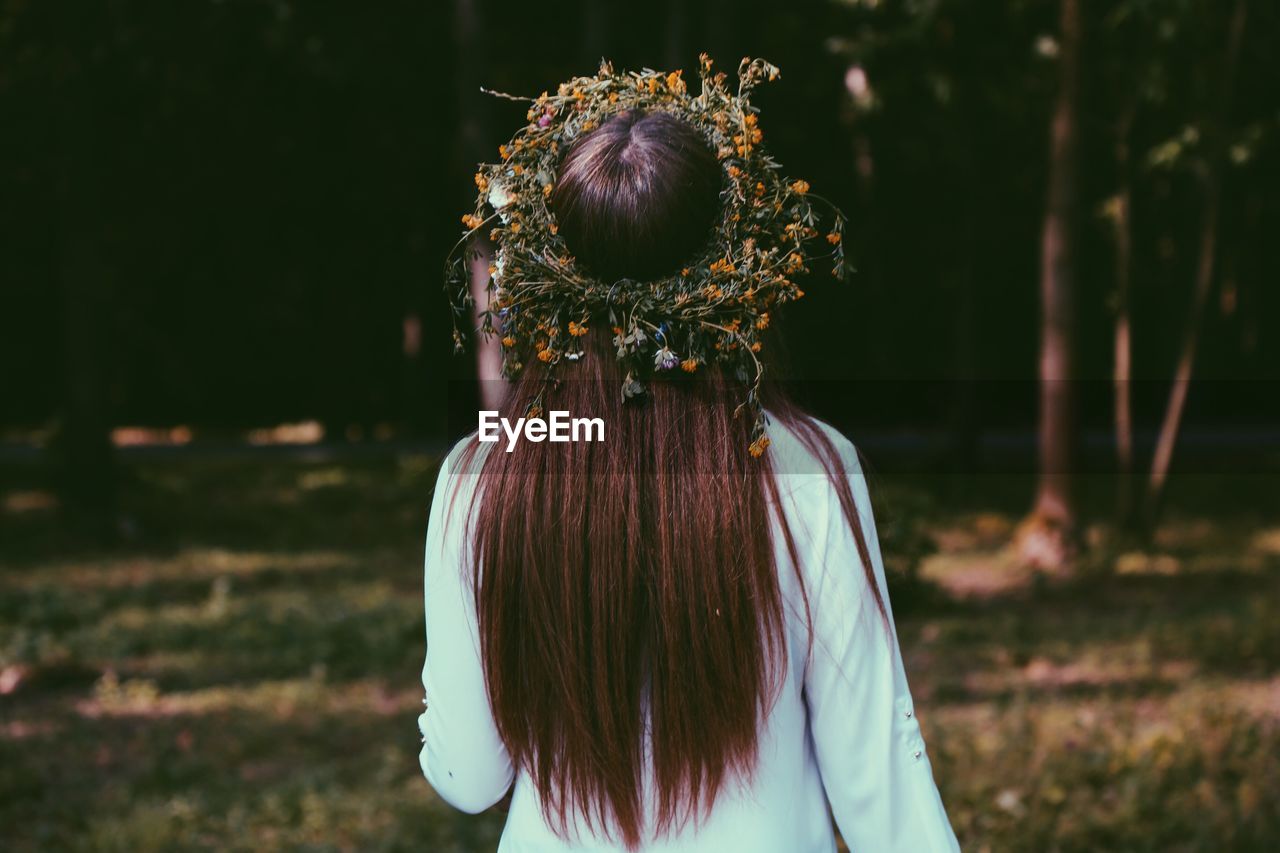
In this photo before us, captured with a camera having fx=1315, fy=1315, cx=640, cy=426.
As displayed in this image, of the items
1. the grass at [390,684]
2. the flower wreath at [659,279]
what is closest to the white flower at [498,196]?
the flower wreath at [659,279]

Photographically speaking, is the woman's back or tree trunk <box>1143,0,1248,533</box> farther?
tree trunk <box>1143,0,1248,533</box>

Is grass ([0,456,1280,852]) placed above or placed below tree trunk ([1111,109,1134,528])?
below

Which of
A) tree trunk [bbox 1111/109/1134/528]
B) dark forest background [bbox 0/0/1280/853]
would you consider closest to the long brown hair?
dark forest background [bbox 0/0/1280/853]

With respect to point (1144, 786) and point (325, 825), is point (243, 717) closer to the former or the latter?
point (325, 825)

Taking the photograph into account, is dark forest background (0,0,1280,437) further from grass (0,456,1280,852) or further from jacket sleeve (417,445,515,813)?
jacket sleeve (417,445,515,813)

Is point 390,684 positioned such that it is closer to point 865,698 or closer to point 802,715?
point 802,715

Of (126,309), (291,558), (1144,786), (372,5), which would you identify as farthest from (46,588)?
(126,309)

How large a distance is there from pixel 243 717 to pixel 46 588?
359 centimetres

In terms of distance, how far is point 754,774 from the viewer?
1.75m

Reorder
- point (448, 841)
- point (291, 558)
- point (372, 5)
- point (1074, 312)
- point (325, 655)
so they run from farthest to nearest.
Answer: point (372, 5) < point (291, 558) < point (1074, 312) < point (325, 655) < point (448, 841)

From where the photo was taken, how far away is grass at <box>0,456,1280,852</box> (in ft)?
15.8

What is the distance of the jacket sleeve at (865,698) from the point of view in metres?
1.67

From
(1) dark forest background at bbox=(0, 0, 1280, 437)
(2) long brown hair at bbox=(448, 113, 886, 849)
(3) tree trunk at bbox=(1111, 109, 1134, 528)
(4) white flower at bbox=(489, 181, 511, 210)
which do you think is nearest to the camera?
(2) long brown hair at bbox=(448, 113, 886, 849)

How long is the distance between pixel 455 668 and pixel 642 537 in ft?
1.07
